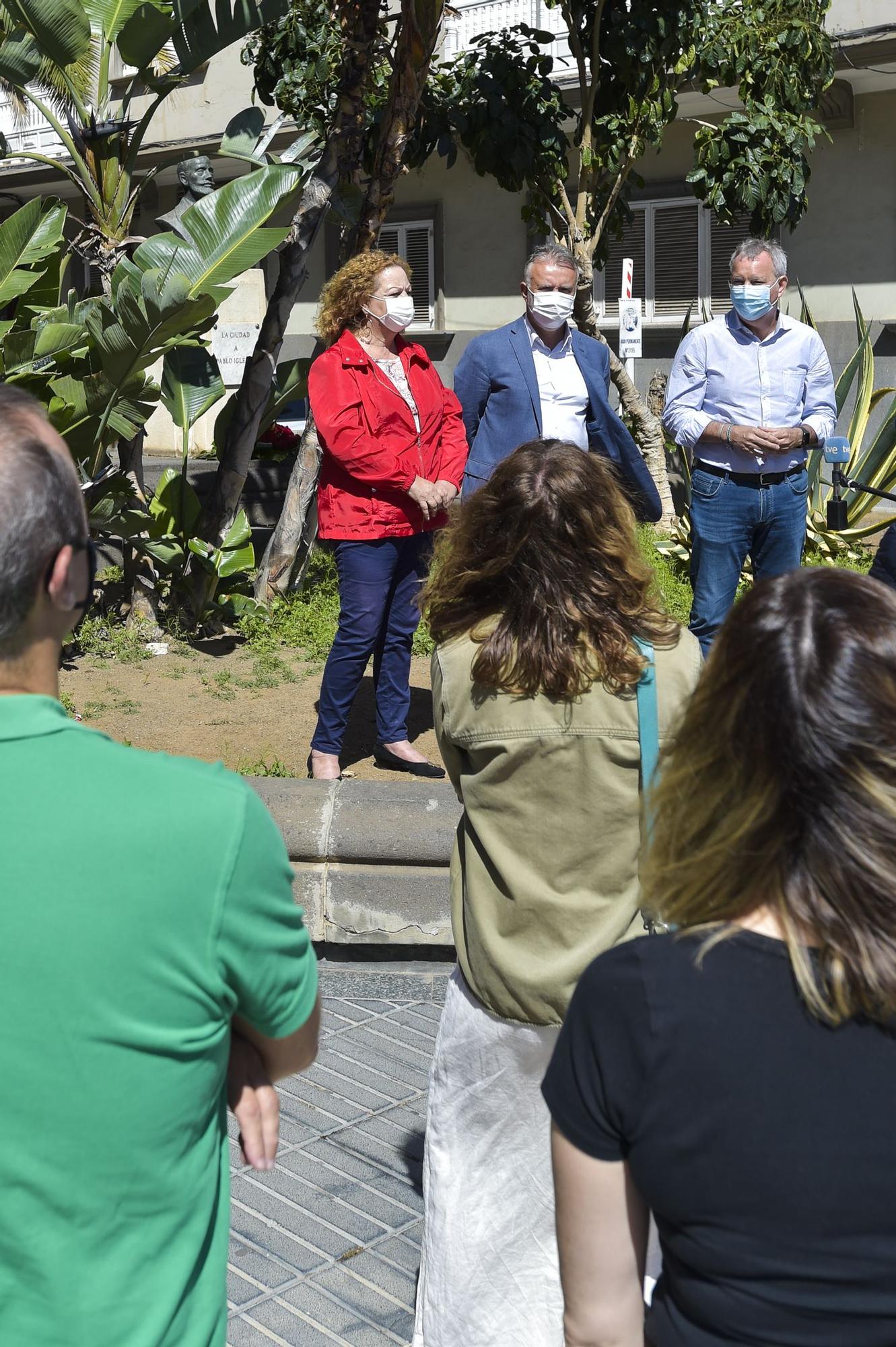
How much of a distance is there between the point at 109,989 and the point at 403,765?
4.65 meters

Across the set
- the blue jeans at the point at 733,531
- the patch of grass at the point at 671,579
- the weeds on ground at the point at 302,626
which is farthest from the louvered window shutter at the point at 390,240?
the blue jeans at the point at 733,531

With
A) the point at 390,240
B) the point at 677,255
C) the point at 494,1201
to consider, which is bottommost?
the point at 494,1201

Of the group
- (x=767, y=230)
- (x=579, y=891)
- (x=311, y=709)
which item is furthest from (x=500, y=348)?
(x=767, y=230)

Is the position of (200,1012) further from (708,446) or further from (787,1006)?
(708,446)

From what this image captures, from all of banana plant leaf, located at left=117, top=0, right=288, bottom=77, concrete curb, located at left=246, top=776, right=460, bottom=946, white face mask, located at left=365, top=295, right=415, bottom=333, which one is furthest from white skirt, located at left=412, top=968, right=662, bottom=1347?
banana plant leaf, located at left=117, top=0, right=288, bottom=77

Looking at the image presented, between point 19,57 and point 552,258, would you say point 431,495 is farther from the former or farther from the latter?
point 19,57

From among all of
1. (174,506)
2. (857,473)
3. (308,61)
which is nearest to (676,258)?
(308,61)

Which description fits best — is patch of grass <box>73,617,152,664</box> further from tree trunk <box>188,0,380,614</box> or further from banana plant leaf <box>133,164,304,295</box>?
banana plant leaf <box>133,164,304,295</box>

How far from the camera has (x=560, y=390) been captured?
561 centimetres

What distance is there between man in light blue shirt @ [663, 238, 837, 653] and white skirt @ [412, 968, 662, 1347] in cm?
354

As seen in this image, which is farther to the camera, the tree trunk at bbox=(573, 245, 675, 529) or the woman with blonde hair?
the tree trunk at bbox=(573, 245, 675, 529)

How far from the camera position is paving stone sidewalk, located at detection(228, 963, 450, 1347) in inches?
124

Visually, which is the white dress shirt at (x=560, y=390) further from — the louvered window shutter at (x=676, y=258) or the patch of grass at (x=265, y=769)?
the louvered window shutter at (x=676, y=258)

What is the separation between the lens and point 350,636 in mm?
5652
